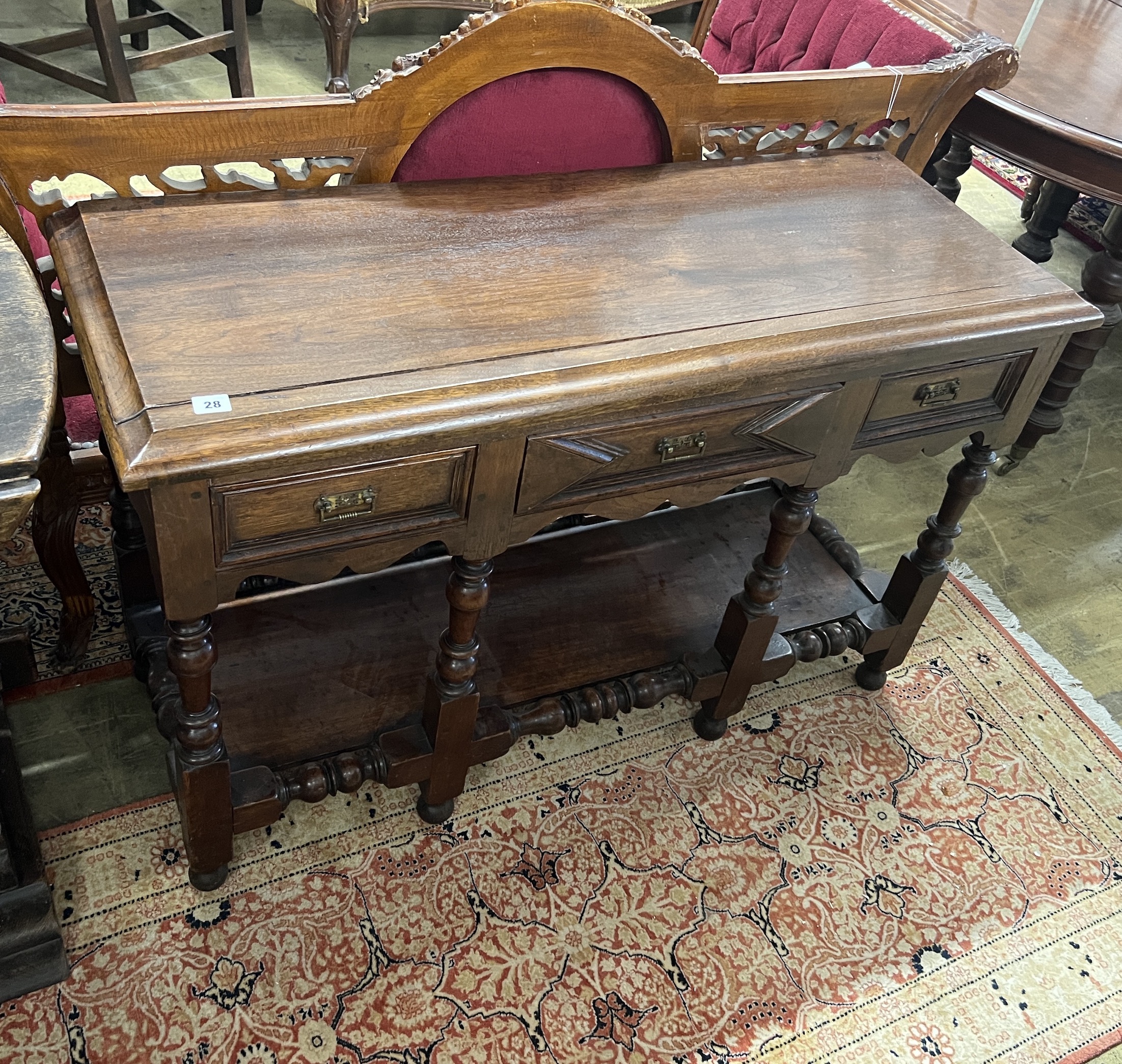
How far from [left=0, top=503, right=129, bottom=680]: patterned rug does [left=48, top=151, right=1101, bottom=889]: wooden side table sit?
0.20 metres

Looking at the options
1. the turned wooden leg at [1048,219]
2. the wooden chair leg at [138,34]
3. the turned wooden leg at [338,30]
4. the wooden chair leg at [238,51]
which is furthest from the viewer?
the wooden chair leg at [138,34]

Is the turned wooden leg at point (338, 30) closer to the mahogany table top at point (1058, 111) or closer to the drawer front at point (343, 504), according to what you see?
the mahogany table top at point (1058, 111)

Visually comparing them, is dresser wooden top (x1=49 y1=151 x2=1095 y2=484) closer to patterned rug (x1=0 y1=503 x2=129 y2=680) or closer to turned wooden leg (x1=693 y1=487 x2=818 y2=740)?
turned wooden leg (x1=693 y1=487 x2=818 y2=740)

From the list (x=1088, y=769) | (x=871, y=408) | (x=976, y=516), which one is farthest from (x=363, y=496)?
(x=976, y=516)

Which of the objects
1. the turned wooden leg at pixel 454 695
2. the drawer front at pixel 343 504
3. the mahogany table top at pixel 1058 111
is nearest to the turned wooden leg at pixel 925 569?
the mahogany table top at pixel 1058 111

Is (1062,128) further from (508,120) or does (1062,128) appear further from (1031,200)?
(1031,200)

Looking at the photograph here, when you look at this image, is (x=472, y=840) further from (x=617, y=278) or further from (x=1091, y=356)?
(x=1091, y=356)

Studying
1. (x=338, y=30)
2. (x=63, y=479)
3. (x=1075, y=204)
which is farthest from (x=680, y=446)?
(x=1075, y=204)

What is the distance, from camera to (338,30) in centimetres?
284

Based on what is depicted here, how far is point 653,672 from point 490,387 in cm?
79

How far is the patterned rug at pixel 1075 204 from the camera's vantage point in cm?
366

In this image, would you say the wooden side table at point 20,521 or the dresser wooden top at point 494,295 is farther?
the dresser wooden top at point 494,295

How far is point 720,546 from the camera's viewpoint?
2.17 m

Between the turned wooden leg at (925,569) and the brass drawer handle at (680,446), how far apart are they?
58cm
